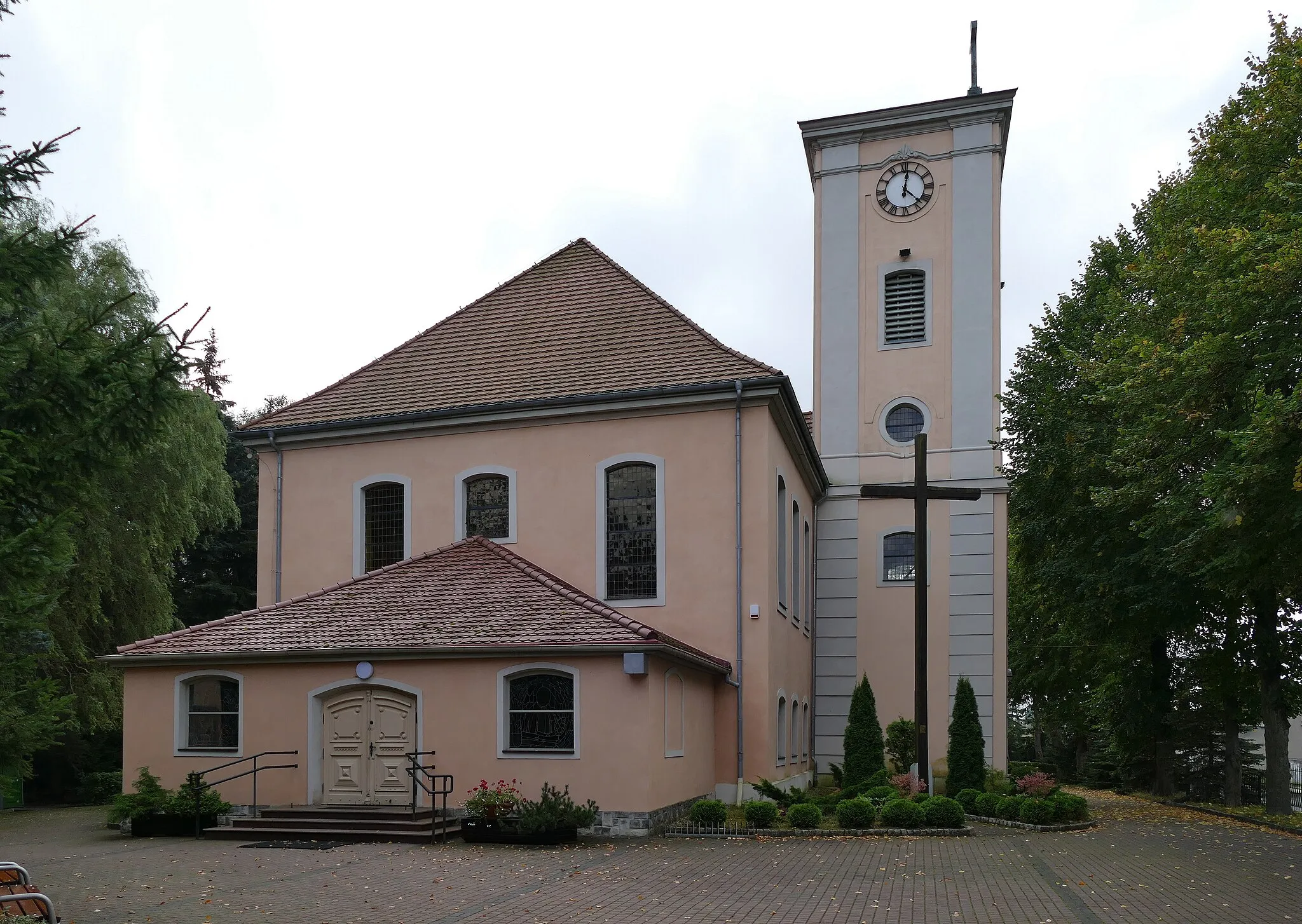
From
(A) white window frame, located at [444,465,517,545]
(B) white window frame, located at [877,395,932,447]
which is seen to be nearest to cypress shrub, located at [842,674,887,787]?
(B) white window frame, located at [877,395,932,447]

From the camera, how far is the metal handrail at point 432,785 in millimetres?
17125

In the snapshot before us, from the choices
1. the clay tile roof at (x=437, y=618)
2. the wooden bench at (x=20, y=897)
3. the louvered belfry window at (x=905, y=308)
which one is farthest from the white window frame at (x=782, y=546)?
the wooden bench at (x=20, y=897)

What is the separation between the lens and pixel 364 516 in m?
24.0

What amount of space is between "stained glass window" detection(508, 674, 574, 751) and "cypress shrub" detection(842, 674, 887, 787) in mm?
8059

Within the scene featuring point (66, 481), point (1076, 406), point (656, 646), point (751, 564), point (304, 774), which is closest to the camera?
point (66, 481)

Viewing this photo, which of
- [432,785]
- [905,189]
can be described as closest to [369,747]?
[432,785]

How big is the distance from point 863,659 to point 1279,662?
8.82 metres

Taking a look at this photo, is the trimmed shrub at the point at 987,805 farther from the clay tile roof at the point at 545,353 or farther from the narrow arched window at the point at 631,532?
Result: the clay tile roof at the point at 545,353

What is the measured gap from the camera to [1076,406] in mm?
26219

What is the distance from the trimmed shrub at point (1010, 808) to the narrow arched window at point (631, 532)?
6858 millimetres

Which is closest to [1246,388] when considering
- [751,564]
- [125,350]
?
[751,564]

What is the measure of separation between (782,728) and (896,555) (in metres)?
7.20

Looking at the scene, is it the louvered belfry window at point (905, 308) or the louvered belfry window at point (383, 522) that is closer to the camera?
Answer: the louvered belfry window at point (383, 522)

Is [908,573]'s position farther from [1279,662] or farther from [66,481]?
[66,481]
